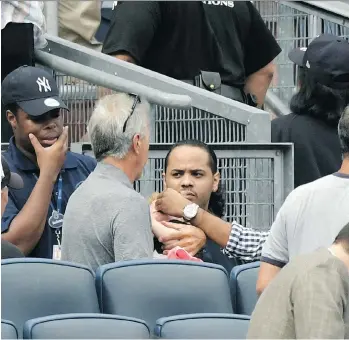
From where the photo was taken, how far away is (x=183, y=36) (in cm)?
763

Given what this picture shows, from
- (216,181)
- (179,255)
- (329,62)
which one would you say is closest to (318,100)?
(329,62)

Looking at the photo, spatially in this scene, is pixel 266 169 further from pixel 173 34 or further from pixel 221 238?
pixel 173 34

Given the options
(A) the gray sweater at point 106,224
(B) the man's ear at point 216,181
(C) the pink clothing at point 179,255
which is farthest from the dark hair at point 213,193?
(A) the gray sweater at point 106,224

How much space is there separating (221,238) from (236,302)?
553 mm

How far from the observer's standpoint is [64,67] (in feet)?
24.0

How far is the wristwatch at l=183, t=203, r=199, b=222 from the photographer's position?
253 inches

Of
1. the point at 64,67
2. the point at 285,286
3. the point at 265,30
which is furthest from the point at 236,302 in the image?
the point at 265,30

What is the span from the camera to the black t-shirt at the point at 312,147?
7117 mm

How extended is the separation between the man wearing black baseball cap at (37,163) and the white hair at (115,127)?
1.47 feet

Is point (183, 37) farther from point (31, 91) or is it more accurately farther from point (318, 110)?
point (31, 91)

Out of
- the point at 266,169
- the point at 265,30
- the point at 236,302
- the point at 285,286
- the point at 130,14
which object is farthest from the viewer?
the point at 265,30

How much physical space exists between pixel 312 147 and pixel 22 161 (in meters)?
1.53

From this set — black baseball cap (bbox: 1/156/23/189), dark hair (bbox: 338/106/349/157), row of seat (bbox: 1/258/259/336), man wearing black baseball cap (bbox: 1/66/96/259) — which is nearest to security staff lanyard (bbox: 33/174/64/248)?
man wearing black baseball cap (bbox: 1/66/96/259)

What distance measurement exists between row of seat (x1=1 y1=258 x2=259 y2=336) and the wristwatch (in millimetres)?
667
